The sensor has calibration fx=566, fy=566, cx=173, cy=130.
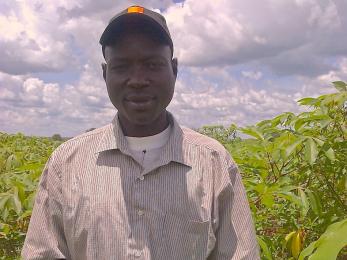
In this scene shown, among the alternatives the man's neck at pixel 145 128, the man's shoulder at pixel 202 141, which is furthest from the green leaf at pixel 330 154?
the man's neck at pixel 145 128

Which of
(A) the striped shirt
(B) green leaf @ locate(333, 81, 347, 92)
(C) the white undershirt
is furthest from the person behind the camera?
(B) green leaf @ locate(333, 81, 347, 92)

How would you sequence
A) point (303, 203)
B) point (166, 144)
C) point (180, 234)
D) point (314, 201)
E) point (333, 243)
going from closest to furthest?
point (333, 243) < point (180, 234) < point (166, 144) < point (303, 203) < point (314, 201)

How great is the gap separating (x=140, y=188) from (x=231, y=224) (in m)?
0.30

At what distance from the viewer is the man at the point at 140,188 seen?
172cm

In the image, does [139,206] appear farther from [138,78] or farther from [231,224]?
[138,78]

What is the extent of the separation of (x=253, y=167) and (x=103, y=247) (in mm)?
1367

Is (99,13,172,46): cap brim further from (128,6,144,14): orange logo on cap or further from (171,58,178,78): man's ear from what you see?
(171,58,178,78): man's ear

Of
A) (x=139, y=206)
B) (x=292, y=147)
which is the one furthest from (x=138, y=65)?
(x=292, y=147)

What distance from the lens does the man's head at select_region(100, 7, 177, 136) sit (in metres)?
1.77

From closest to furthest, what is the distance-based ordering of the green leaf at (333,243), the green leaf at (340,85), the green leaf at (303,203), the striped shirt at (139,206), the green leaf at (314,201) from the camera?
1. the green leaf at (333,243)
2. the striped shirt at (139,206)
3. the green leaf at (303,203)
4. the green leaf at (314,201)
5. the green leaf at (340,85)

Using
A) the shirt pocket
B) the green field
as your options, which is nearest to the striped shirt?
the shirt pocket

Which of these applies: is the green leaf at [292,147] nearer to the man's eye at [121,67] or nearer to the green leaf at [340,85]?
the green leaf at [340,85]

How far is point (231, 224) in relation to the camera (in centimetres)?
175

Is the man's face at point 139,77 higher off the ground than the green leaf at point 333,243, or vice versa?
the man's face at point 139,77
